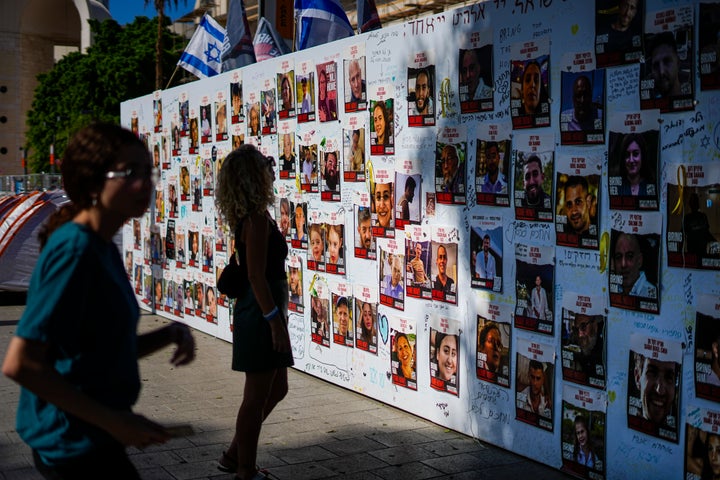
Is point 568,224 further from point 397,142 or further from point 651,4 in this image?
point 397,142

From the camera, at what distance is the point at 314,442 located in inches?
259

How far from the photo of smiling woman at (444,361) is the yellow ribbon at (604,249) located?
4.82 ft

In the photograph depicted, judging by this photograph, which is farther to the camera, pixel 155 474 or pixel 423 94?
pixel 423 94

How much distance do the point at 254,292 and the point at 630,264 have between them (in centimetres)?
201

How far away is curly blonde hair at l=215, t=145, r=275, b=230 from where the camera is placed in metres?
5.30

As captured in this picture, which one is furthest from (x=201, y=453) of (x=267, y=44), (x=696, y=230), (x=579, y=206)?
(x=267, y=44)

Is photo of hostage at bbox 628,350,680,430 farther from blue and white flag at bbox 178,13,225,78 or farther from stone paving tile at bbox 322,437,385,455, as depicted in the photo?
blue and white flag at bbox 178,13,225,78

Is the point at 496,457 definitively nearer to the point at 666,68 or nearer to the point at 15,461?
the point at 666,68

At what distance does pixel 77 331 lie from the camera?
268 centimetres

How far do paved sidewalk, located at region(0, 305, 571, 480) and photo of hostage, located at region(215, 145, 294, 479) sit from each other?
67 cm

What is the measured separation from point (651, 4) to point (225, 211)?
97.8 inches

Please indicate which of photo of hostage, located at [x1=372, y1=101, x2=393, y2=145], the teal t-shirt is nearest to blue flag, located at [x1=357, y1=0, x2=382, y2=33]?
photo of hostage, located at [x1=372, y1=101, x2=393, y2=145]

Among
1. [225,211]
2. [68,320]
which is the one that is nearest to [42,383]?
[68,320]

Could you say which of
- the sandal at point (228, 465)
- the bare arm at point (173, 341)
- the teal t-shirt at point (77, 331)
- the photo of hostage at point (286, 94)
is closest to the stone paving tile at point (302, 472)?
the sandal at point (228, 465)
